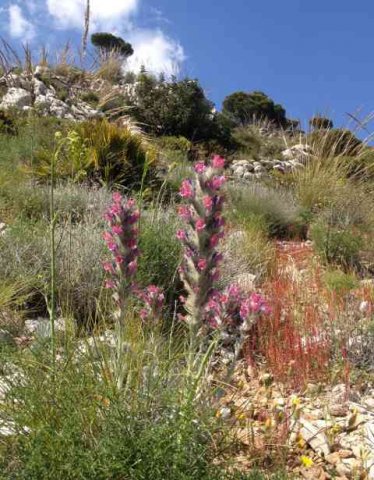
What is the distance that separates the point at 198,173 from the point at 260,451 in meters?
1.26

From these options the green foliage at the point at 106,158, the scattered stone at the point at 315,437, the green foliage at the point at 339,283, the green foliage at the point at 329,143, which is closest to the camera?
the scattered stone at the point at 315,437

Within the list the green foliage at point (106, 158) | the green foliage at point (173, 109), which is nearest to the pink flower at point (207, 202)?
the green foliage at point (106, 158)

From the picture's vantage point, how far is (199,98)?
17.2m

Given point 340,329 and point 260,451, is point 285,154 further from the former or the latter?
point 260,451

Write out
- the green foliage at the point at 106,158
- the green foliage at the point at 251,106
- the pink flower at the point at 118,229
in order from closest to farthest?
1. the pink flower at the point at 118,229
2. the green foliage at the point at 106,158
3. the green foliage at the point at 251,106

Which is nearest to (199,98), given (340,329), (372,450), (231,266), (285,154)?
(285,154)

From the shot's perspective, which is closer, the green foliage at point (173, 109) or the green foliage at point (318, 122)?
the green foliage at point (318, 122)

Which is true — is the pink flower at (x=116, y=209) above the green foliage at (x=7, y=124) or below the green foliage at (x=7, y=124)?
below

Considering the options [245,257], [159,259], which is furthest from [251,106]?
[159,259]

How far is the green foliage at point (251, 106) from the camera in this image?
32.0 metres

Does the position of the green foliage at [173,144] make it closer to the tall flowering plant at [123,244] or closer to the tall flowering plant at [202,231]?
the tall flowering plant at [123,244]

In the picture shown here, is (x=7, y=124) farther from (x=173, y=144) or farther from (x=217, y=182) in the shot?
(x=217, y=182)

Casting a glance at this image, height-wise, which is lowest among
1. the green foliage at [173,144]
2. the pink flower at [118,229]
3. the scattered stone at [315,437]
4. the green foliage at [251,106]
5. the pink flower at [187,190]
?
the scattered stone at [315,437]

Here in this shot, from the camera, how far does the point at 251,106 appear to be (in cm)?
3203
